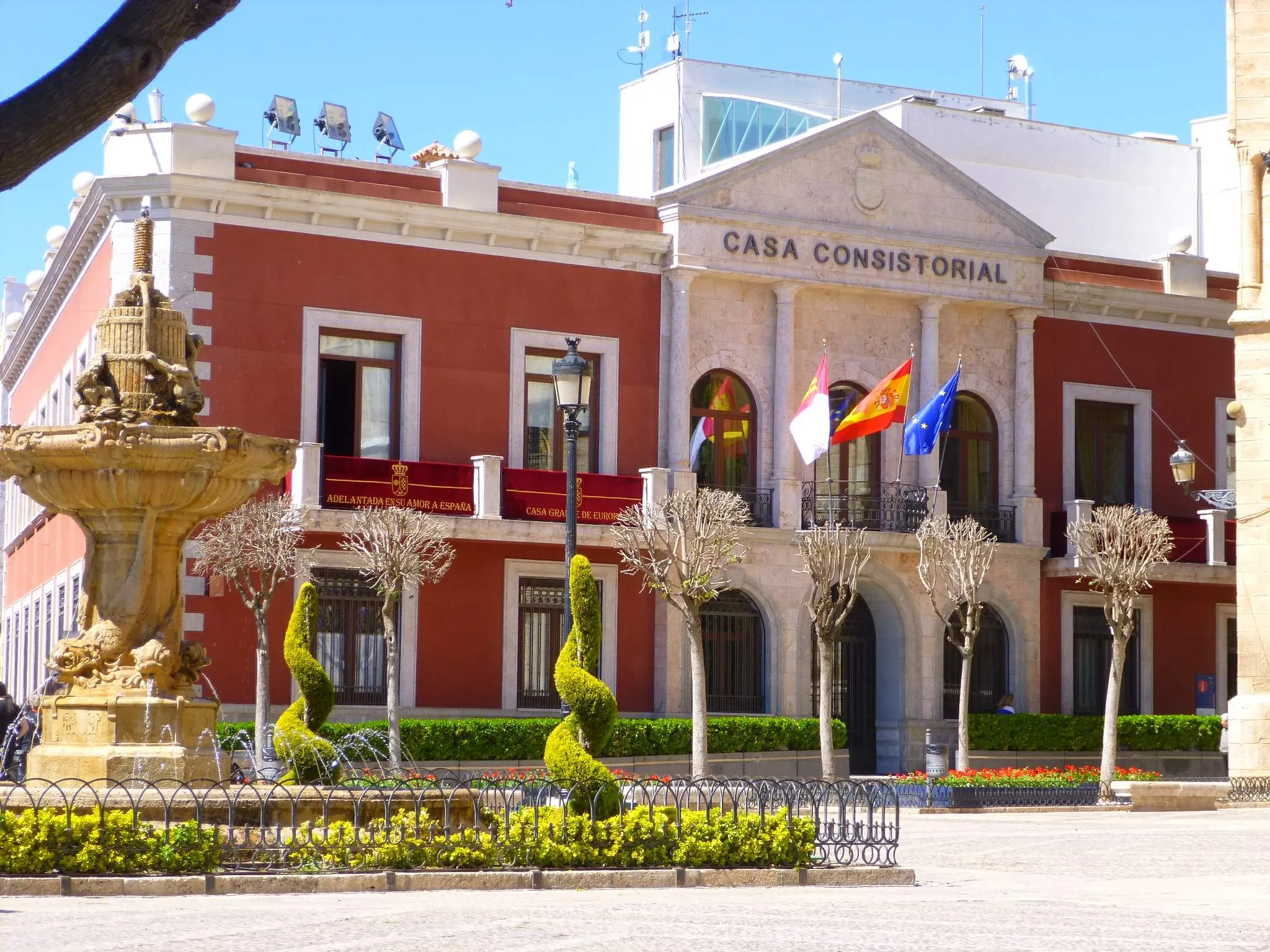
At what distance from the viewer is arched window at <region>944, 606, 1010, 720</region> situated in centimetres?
3488

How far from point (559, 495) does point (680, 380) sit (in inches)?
115

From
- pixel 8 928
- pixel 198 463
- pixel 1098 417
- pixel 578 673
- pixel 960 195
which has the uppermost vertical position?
pixel 960 195

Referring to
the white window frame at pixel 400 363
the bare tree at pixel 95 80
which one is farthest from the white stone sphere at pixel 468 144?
the bare tree at pixel 95 80

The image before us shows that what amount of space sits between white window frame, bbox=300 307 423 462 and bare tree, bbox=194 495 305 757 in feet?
8.67

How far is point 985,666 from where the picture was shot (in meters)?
35.2

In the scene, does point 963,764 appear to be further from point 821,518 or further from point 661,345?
point 661,345

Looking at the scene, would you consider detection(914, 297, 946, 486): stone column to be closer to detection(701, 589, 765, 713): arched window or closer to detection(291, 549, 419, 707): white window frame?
detection(701, 589, 765, 713): arched window

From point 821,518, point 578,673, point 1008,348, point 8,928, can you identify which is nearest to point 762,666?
point 821,518

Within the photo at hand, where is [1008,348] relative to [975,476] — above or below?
above

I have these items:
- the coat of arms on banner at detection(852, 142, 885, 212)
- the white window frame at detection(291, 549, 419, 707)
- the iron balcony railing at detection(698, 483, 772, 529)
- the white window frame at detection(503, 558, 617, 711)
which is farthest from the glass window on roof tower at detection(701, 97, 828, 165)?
the white window frame at detection(291, 549, 419, 707)

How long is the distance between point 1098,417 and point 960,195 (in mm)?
A: 4965

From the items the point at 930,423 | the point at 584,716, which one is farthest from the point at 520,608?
the point at 584,716

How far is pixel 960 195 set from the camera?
3512 cm

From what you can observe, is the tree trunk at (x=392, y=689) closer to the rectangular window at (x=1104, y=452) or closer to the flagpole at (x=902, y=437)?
the flagpole at (x=902, y=437)
